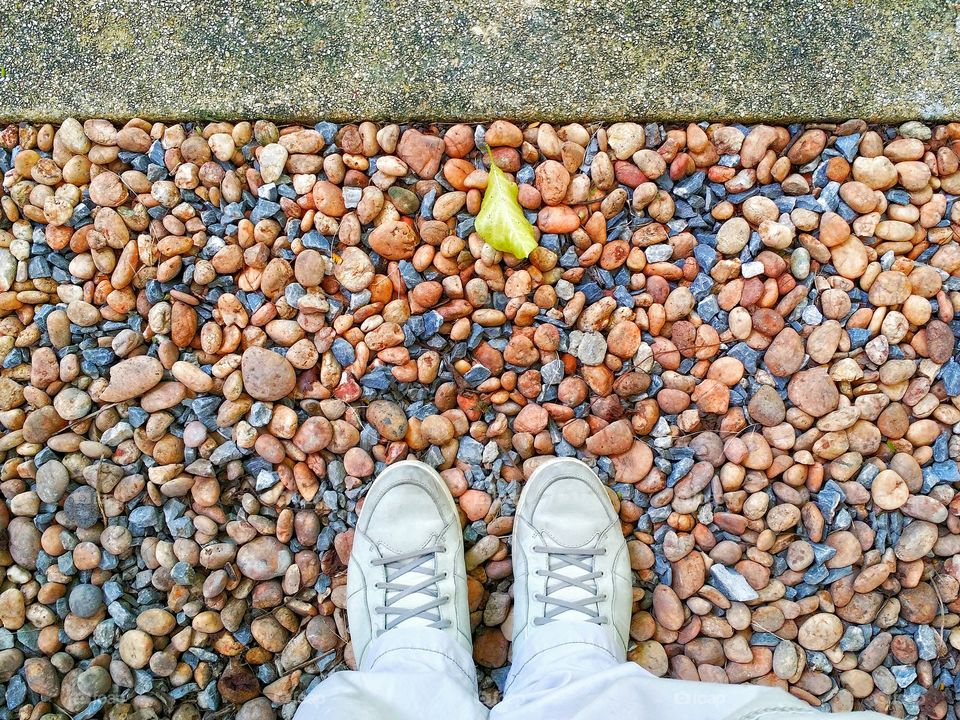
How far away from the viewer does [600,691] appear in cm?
114

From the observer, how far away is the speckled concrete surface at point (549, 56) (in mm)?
1407

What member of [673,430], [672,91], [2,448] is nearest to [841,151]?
[672,91]

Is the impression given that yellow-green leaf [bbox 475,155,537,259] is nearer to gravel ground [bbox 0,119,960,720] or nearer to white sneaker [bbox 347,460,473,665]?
gravel ground [bbox 0,119,960,720]

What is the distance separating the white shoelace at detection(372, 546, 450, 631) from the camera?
138 centimetres

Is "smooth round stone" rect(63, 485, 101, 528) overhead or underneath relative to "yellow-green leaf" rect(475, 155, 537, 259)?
underneath

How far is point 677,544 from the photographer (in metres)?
1.41

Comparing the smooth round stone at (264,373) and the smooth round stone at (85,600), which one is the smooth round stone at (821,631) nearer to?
the smooth round stone at (264,373)

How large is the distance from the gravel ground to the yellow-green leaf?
0.05 metres

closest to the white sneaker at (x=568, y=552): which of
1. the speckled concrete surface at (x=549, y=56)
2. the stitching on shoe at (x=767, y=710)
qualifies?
the stitching on shoe at (x=767, y=710)

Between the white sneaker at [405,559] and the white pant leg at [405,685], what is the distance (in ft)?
0.13

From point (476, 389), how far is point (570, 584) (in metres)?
0.46

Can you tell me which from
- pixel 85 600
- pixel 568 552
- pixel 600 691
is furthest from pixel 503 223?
pixel 85 600

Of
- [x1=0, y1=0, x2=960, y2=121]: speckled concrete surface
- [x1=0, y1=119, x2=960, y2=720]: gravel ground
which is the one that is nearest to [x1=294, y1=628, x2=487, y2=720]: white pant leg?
[x1=0, y1=119, x2=960, y2=720]: gravel ground

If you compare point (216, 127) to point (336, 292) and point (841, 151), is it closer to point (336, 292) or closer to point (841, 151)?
point (336, 292)
